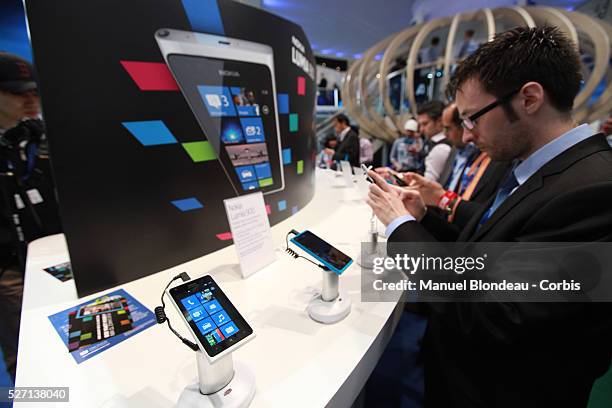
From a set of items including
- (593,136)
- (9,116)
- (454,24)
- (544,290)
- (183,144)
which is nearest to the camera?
(544,290)

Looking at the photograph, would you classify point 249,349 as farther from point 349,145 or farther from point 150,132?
point 349,145

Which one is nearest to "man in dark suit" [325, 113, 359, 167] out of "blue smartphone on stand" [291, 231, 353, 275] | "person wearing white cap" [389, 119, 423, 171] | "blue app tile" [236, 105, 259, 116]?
"person wearing white cap" [389, 119, 423, 171]

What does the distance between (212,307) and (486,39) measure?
20.3 feet

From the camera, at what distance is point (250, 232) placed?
3.18ft

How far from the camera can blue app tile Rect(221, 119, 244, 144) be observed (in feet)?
3.64

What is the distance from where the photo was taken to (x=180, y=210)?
1.03 meters

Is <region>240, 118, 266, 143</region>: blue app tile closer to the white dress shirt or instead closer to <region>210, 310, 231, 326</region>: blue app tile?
<region>210, 310, 231, 326</region>: blue app tile

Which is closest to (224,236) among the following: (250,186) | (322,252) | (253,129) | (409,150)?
(250,186)

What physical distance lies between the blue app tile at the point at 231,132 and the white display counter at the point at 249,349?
20.2 inches

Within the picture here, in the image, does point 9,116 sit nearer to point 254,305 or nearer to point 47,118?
point 47,118

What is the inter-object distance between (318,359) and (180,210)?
722 mm

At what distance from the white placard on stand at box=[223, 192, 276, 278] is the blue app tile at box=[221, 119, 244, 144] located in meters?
0.31

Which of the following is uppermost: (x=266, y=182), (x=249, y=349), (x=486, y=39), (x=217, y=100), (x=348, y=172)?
(x=486, y=39)

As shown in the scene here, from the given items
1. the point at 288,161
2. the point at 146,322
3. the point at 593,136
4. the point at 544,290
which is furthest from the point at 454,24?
the point at 146,322
